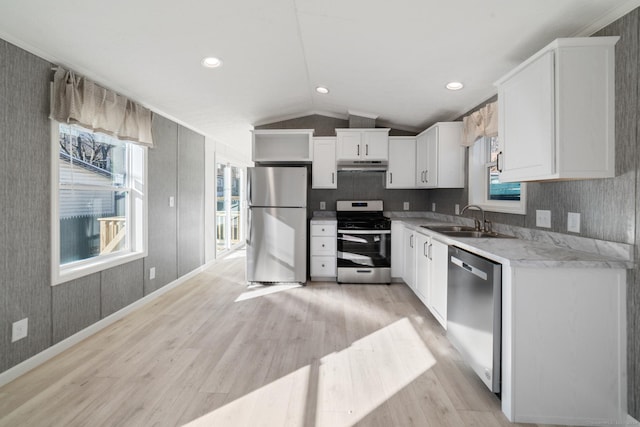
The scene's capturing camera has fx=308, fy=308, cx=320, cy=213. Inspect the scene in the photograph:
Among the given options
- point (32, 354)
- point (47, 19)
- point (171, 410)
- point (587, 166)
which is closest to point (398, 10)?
point (587, 166)

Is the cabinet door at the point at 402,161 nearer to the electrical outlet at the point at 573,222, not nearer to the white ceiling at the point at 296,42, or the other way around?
the white ceiling at the point at 296,42

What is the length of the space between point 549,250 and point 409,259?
1916 mm

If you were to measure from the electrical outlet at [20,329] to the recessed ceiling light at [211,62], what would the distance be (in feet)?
7.47

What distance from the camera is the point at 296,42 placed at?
2.48 metres

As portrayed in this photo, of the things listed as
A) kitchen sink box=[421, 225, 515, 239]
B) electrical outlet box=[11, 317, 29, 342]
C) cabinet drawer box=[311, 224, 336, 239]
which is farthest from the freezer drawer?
electrical outlet box=[11, 317, 29, 342]

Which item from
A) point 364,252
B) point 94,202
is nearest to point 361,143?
point 364,252

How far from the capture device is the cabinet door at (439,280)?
2486mm

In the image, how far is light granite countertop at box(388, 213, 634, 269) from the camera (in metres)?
1.54

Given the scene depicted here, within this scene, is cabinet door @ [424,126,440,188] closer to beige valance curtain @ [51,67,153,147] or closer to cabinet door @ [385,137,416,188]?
cabinet door @ [385,137,416,188]

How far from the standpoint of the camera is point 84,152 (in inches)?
104

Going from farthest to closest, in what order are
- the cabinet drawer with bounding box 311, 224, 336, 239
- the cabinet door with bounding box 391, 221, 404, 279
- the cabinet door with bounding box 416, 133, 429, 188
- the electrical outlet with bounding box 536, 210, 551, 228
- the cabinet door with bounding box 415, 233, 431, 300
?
1. the cabinet drawer with bounding box 311, 224, 336, 239
2. the cabinet door with bounding box 391, 221, 404, 279
3. the cabinet door with bounding box 416, 133, 429, 188
4. the cabinet door with bounding box 415, 233, 431, 300
5. the electrical outlet with bounding box 536, 210, 551, 228

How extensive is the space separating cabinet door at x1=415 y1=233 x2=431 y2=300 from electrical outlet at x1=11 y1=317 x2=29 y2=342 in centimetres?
310

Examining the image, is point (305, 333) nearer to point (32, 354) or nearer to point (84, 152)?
point (32, 354)

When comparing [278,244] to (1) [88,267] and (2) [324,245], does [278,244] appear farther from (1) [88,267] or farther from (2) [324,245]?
(1) [88,267]
